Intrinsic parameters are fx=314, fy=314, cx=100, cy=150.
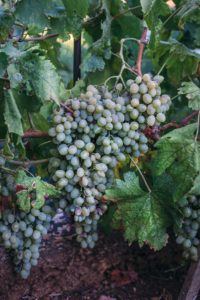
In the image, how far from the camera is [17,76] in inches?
33.8

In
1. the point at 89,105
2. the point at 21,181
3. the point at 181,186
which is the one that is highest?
the point at 89,105

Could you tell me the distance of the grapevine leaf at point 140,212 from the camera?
103 centimetres

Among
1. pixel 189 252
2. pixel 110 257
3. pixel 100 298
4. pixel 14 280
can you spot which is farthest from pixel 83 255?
pixel 189 252

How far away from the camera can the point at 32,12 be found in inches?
41.1

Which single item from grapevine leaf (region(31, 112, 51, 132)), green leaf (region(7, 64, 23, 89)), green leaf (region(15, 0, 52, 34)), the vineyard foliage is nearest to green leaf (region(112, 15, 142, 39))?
the vineyard foliage

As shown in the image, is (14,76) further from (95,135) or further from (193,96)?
(193,96)

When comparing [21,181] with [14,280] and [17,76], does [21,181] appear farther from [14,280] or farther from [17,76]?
[14,280]

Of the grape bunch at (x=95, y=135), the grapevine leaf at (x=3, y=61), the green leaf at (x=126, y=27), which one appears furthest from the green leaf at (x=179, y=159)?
the green leaf at (x=126, y=27)

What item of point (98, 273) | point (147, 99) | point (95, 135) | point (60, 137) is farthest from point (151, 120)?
point (98, 273)

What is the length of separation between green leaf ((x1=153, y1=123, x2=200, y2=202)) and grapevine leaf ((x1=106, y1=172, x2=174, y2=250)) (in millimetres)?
146

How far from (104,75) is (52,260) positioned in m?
0.93

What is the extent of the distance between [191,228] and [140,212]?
0.91ft

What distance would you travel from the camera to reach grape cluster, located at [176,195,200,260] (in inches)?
45.1

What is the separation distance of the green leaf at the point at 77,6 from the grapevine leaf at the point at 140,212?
1.95ft
